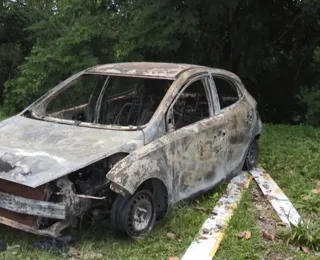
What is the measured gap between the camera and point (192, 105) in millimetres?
5684

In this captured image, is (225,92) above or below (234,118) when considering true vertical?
above

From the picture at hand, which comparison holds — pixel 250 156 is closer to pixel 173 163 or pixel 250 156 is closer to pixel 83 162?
pixel 173 163

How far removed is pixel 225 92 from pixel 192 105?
1.67ft

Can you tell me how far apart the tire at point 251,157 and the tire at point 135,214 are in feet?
7.43

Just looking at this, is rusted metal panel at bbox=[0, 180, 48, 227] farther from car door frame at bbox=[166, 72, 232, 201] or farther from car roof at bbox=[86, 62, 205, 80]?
car roof at bbox=[86, 62, 205, 80]

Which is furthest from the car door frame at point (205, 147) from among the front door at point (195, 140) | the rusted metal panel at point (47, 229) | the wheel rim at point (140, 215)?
the rusted metal panel at point (47, 229)

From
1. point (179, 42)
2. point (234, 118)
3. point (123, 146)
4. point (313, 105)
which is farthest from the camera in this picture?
point (313, 105)

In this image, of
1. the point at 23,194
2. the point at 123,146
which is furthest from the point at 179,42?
the point at 23,194

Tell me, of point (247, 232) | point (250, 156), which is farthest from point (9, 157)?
point (250, 156)

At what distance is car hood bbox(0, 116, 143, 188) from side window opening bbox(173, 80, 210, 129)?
101 cm

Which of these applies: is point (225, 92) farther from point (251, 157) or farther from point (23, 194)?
point (23, 194)

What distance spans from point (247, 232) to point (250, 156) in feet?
6.54

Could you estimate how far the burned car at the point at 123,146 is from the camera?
154 inches

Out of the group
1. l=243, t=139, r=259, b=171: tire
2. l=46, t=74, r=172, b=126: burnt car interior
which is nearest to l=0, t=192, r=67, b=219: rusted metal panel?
l=46, t=74, r=172, b=126: burnt car interior
